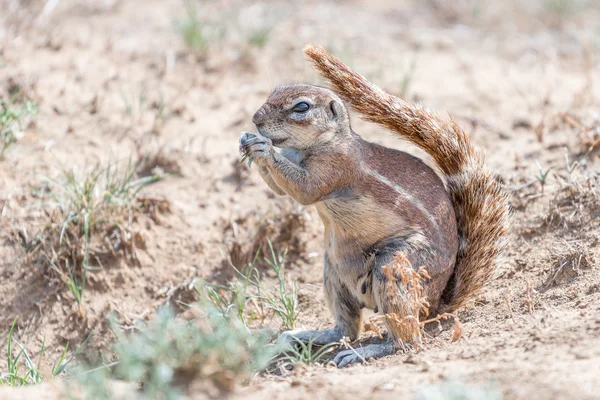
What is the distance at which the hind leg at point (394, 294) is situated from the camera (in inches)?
163

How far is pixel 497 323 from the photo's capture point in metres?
4.21

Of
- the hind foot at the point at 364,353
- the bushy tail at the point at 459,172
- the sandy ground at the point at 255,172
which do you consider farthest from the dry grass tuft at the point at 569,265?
the hind foot at the point at 364,353

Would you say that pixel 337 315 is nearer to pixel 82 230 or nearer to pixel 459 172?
pixel 459 172

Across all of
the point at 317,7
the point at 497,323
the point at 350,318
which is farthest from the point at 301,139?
the point at 317,7

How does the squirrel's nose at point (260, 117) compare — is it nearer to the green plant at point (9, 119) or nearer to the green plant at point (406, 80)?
the green plant at point (9, 119)

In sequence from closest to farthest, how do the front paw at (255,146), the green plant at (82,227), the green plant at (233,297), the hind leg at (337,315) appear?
the front paw at (255,146), the green plant at (233,297), the hind leg at (337,315), the green plant at (82,227)

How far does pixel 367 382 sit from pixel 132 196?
2.77 metres

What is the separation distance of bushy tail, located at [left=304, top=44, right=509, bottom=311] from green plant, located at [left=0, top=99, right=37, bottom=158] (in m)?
2.65

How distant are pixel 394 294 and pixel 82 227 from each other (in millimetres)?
2479

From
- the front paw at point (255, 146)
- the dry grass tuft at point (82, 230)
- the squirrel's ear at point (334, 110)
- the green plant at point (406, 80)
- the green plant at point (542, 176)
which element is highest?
the squirrel's ear at point (334, 110)

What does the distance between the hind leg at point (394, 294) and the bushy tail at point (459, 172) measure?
163mm

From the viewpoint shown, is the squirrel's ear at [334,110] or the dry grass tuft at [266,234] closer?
the squirrel's ear at [334,110]

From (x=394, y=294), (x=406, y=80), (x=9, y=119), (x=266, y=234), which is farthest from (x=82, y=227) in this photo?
(x=406, y=80)

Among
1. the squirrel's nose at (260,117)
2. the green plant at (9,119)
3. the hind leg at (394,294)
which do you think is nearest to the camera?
the hind leg at (394,294)
